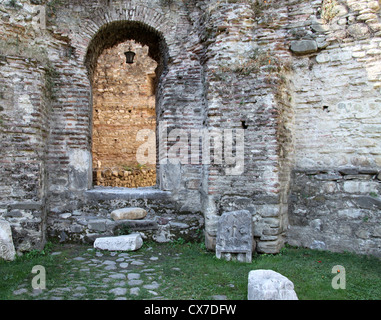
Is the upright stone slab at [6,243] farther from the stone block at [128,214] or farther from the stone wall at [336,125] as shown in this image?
the stone wall at [336,125]

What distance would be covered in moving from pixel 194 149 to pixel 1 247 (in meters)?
3.10

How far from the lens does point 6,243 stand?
172 inches

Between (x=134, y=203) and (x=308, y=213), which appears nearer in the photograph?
(x=308, y=213)

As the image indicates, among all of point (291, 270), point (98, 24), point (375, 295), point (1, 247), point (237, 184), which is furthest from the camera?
point (98, 24)

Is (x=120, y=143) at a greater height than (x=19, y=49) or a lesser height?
lesser

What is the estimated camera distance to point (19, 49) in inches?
192

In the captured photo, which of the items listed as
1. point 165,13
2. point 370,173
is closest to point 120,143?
point 165,13

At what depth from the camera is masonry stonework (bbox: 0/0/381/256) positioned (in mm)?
4582

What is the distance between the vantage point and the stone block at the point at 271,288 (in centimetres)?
288

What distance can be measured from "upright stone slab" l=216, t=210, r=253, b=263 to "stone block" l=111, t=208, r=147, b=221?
144cm

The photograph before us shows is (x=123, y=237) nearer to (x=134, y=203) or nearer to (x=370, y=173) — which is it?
(x=134, y=203)

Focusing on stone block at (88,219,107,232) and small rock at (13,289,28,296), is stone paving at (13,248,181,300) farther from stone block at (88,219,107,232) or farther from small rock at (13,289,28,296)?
stone block at (88,219,107,232)

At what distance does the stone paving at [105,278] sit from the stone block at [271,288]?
3.00ft

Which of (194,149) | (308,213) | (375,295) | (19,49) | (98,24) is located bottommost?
(375,295)
